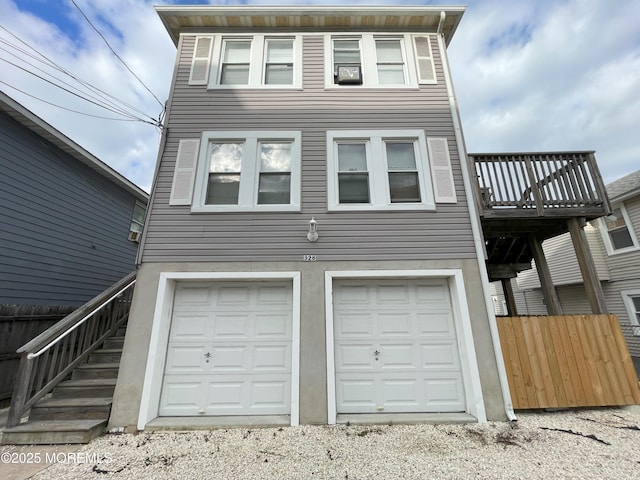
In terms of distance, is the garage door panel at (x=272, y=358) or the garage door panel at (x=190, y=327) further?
the garage door panel at (x=190, y=327)

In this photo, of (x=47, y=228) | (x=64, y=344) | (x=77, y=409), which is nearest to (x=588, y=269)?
(x=77, y=409)

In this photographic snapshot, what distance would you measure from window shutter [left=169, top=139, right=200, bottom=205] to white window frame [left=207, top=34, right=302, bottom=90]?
1.50 metres

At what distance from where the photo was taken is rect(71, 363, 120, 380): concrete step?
442cm

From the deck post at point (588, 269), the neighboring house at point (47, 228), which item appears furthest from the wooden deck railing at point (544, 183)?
the neighboring house at point (47, 228)

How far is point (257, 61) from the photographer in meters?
5.92

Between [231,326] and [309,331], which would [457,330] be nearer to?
[309,331]

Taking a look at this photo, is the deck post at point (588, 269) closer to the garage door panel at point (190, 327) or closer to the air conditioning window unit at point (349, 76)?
the air conditioning window unit at point (349, 76)

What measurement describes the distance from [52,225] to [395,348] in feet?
29.3

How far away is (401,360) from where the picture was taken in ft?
14.5

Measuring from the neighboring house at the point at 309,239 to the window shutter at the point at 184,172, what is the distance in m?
0.03

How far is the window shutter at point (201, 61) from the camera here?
5.76 m

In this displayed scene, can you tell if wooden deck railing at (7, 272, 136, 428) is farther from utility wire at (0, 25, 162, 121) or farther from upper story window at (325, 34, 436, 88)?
upper story window at (325, 34, 436, 88)

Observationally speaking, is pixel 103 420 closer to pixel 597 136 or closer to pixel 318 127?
pixel 318 127

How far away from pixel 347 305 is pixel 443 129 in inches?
159
